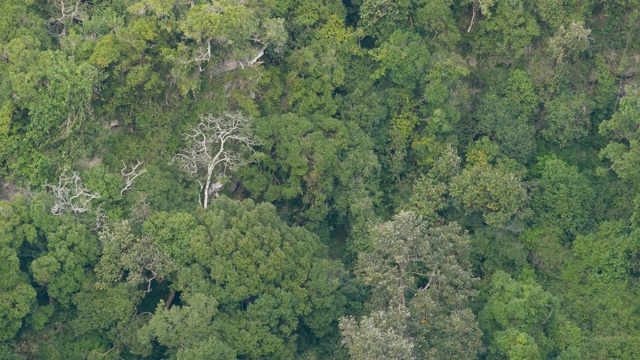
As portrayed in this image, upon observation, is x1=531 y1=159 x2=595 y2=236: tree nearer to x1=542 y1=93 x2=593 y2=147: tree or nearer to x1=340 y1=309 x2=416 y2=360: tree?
x1=542 y1=93 x2=593 y2=147: tree

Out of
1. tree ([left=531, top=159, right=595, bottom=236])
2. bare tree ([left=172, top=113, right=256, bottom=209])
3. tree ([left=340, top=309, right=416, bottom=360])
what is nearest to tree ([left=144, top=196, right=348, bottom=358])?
tree ([left=340, top=309, right=416, bottom=360])

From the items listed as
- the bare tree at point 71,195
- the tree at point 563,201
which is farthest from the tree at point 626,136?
the bare tree at point 71,195

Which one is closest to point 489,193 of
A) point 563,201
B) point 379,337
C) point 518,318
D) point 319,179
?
point 563,201

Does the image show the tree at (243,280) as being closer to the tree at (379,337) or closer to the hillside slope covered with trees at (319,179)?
the hillside slope covered with trees at (319,179)

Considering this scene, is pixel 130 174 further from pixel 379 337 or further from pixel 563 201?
pixel 563 201

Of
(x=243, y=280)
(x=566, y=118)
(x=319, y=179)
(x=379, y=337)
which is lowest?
(x=243, y=280)
